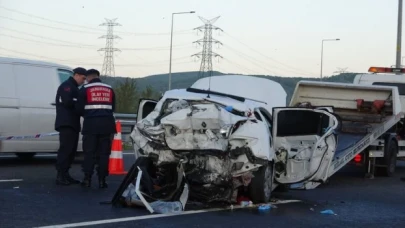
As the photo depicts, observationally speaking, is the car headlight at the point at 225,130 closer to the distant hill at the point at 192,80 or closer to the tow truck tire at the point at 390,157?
the distant hill at the point at 192,80

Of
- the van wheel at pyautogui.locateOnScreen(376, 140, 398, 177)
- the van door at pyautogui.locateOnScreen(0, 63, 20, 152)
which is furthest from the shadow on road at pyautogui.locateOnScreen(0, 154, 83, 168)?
the van wheel at pyautogui.locateOnScreen(376, 140, 398, 177)

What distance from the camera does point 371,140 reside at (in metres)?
13.2

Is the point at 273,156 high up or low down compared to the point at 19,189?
A: up

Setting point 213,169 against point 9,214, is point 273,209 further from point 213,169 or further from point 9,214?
point 9,214

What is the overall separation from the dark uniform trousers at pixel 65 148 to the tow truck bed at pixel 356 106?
4.93 meters

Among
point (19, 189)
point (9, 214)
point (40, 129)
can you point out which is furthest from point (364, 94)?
point (9, 214)

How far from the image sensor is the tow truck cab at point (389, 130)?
13.9 meters

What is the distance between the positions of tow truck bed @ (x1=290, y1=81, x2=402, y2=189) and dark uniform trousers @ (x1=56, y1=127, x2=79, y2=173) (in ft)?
16.2

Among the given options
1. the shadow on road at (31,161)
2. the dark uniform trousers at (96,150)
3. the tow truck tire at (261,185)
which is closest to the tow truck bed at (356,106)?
the tow truck tire at (261,185)

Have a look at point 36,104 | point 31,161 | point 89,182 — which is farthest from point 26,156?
point 89,182

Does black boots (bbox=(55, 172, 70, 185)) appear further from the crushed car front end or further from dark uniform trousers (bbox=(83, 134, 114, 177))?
the crushed car front end

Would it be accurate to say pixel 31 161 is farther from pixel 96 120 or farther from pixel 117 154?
pixel 96 120

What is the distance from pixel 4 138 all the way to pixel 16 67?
1.34 metres

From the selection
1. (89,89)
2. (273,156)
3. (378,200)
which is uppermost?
(89,89)
